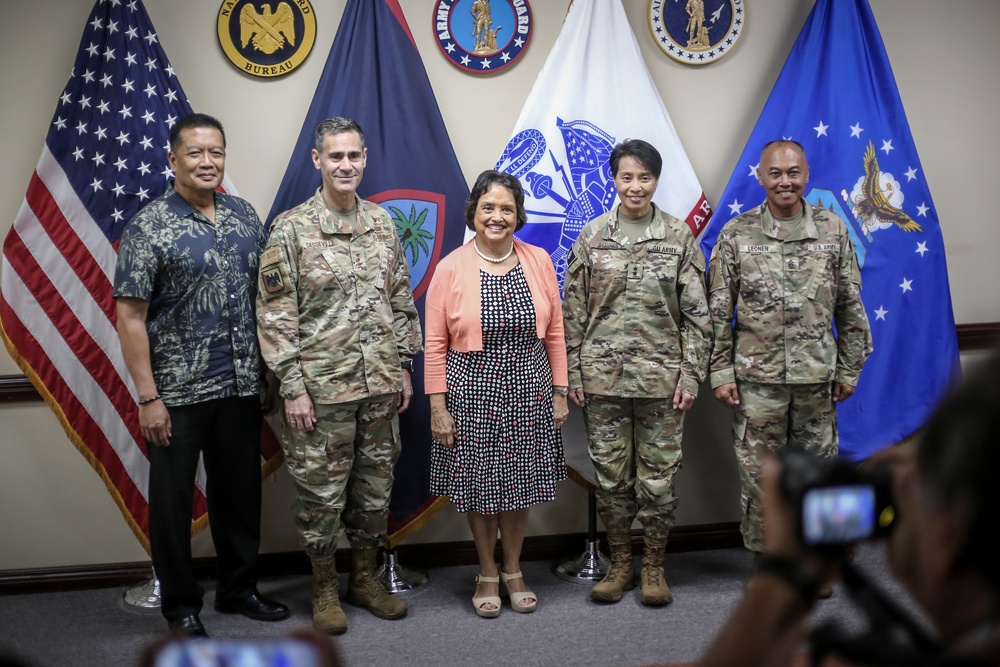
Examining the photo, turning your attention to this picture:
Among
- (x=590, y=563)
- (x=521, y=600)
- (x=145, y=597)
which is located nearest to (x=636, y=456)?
(x=590, y=563)

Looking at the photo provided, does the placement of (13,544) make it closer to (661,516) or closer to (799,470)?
(661,516)

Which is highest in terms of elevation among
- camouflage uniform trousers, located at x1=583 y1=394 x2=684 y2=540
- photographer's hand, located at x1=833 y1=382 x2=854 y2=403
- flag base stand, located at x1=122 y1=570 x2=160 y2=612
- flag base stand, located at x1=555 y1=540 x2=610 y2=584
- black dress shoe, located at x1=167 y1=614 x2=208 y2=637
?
→ photographer's hand, located at x1=833 y1=382 x2=854 y2=403

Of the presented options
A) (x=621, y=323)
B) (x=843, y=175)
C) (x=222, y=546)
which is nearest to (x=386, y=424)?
(x=222, y=546)

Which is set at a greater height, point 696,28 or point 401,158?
point 696,28

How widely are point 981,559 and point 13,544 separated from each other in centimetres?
340

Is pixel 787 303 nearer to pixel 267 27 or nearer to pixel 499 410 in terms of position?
pixel 499 410

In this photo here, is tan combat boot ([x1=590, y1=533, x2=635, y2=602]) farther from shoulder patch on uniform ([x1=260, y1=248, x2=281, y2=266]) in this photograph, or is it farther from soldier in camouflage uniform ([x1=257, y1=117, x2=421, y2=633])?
shoulder patch on uniform ([x1=260, y1=248, x2=281, y2=266])

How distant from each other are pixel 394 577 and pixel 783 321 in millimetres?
1732

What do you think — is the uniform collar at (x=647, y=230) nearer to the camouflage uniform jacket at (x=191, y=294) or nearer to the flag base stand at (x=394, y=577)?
the camouflage uniform jacket at (x=191, y=294)

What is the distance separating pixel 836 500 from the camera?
33.7 inches

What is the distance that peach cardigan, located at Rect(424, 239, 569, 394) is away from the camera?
291 cm

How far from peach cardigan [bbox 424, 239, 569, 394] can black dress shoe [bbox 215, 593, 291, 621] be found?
3.04 feet

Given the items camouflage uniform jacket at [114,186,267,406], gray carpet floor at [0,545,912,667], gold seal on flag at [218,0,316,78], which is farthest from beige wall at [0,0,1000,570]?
camouflage uniform jacket at [114,186,267,406]

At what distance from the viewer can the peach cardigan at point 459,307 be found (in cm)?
291
